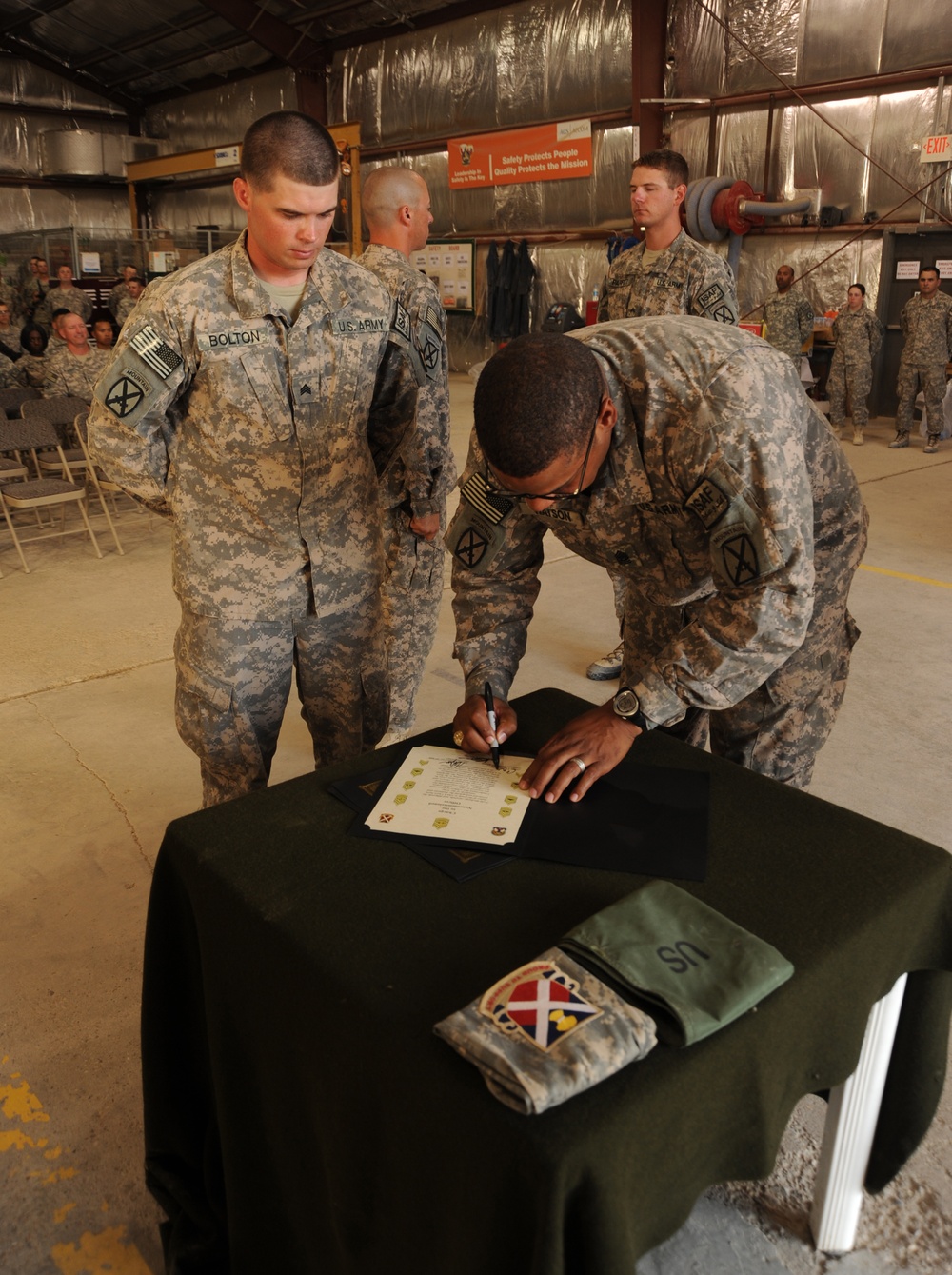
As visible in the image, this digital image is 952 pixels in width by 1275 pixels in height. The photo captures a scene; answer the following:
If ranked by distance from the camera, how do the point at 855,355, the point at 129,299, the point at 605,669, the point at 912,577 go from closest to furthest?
1. the point at 605,669
2. the point at 912,577
3. the point at 855,355
4. the point at 129,299

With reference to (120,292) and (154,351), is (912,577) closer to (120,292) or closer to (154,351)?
(154,351)

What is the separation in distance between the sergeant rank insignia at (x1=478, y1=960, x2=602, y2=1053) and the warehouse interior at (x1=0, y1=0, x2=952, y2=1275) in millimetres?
842

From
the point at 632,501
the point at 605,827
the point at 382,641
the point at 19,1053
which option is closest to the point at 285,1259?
the point at 605,827

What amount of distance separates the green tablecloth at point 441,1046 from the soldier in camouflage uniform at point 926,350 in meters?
8.75

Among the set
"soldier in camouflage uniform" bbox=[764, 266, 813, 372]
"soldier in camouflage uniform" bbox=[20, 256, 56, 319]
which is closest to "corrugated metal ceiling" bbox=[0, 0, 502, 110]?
"soldier in camouflage uniform" bbox=[20, 256, 56, 319]

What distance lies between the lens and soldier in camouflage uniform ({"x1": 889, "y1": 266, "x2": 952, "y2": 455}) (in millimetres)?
9143

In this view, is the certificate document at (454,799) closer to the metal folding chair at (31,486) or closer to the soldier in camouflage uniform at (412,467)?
the soldier in camouflage uniform at (412,467)

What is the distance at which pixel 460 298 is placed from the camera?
1451cm

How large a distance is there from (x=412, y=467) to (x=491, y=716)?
1.05 meters

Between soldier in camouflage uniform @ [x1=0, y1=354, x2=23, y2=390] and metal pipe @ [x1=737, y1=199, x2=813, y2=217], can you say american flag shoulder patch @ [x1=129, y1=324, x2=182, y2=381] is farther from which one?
metal pipe @ [x1=737, y1=199, x2=813, y2=217]

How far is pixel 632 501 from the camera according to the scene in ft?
5.34

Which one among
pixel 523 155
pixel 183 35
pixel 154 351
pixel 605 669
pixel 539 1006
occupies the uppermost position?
pixel 183 35

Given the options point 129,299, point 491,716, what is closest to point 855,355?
point 129,299

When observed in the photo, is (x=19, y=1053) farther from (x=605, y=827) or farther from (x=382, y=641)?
(x=605, y=827)
